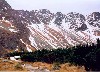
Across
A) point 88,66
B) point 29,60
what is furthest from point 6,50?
point 88,66

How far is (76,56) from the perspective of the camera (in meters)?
103

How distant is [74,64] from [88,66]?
31.8ft

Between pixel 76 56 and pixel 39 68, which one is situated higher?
pixel 76 56

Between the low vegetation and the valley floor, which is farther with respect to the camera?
the low vegetation

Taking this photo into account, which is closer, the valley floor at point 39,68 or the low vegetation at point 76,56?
the valley floor at point 39,68

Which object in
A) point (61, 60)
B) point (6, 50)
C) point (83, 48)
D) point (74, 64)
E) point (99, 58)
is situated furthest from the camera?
point (6, 50)

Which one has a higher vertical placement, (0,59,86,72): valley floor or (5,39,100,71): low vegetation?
(5,39,100,71): low vegetation

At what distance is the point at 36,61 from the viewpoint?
427 ft

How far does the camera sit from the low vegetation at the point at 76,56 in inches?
3494

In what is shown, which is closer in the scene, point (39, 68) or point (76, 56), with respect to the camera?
point (39, 68)

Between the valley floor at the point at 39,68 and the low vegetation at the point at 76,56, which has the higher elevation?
the low vegetation at the point at 76,56

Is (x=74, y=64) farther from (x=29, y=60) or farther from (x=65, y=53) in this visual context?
(x=29, y=60)

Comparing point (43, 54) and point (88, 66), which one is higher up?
point (43, 54)

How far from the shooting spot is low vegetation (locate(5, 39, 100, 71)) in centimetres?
8876
